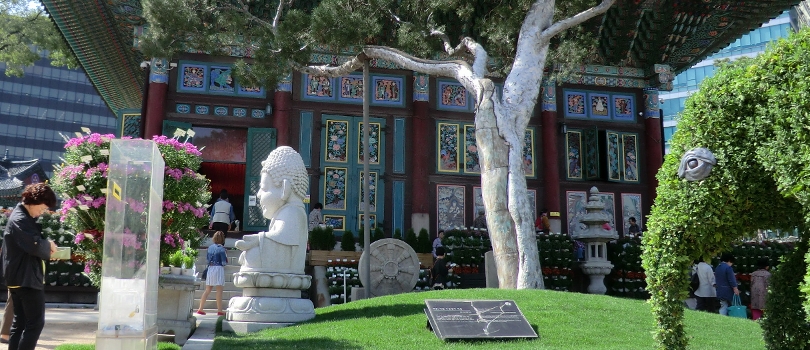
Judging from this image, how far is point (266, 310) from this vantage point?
8328mm

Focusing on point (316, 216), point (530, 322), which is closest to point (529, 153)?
point (316, 216)

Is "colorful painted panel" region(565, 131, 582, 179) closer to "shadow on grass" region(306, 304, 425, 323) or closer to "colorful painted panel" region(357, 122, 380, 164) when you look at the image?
"colorful painted panel" region(357, 122, 380, 164)

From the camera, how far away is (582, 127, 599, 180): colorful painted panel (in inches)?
757

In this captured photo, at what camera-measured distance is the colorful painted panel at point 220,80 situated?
1777cm

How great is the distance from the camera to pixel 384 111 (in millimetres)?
18516

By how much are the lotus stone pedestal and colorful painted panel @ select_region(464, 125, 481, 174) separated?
10.7m

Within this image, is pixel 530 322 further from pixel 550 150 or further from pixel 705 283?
pixel 550 150

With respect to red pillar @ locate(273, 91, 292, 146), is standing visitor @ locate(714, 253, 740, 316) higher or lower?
lower

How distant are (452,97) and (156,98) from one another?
7415 mm

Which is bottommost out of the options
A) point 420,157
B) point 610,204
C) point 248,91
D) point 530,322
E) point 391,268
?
point 530,322

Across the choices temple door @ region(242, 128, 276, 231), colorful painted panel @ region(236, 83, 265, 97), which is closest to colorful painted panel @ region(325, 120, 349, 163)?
temple door @ region(242, 128, 276, 231)

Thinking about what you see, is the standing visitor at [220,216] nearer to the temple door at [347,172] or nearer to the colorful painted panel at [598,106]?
the temple door at [347,172]

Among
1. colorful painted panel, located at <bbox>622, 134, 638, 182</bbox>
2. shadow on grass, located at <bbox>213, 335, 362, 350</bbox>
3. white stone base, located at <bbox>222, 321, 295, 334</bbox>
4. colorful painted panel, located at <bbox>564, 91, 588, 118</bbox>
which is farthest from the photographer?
colorful painted panel, located at <bbox>564, 91, 588, 118</bbox>

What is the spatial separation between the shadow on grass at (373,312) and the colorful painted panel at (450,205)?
9539 millimetres
